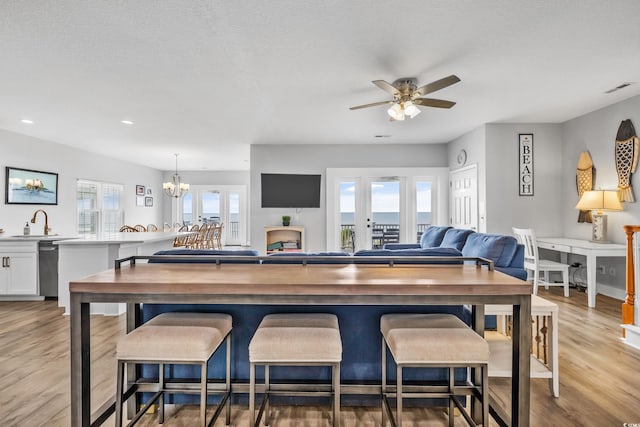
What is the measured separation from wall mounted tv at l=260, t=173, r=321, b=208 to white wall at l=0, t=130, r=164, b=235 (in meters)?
3.73

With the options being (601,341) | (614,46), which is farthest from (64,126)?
(601,341)

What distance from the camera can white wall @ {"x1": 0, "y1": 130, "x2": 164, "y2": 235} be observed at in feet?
17.1

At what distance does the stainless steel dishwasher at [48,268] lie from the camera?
4480 mm

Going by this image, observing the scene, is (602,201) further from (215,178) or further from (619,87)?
(215,178)

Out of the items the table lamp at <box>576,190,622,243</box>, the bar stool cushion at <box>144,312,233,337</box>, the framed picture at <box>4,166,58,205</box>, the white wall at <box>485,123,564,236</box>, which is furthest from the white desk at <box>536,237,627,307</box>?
the framed picture at <box>4,166,58,205</box>

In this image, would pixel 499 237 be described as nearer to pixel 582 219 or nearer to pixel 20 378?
pixel 582 219

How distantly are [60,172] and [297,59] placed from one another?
5.75 metres

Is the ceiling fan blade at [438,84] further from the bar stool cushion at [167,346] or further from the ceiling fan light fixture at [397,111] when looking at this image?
the bar stool cushion at [167,346]

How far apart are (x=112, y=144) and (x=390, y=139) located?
5271 millimetres

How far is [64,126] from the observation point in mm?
4957

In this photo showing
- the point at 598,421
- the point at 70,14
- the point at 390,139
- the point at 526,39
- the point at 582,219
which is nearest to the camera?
the point at 598,421

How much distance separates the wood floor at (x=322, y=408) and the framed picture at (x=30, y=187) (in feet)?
8.86

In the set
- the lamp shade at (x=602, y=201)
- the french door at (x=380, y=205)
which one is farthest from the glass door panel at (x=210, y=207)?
the lamp shade at (x=602, y=201)

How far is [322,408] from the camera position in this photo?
77.5 inches
